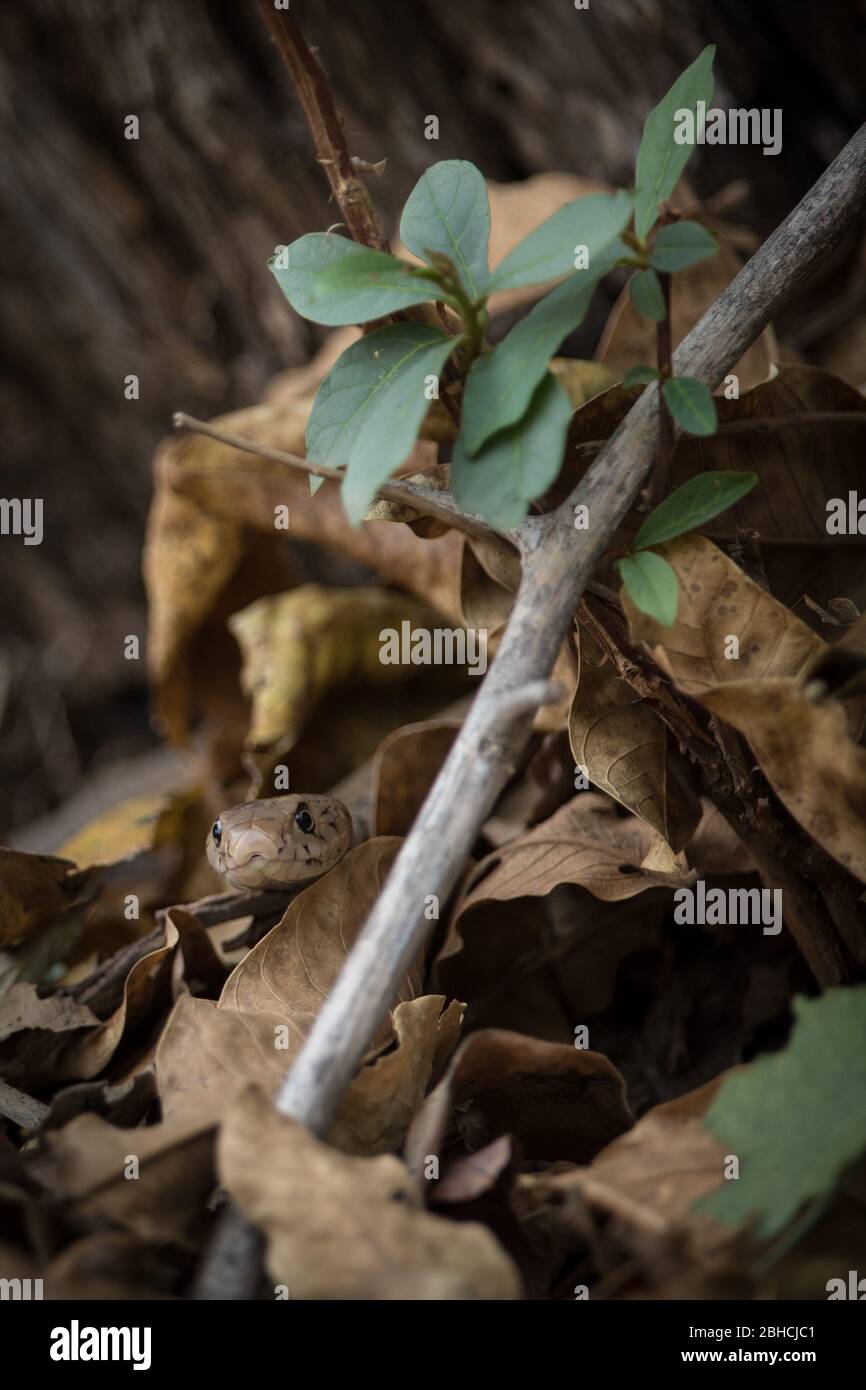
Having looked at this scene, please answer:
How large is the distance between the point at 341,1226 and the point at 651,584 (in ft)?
2.33

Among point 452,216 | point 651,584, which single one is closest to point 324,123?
point 452,216

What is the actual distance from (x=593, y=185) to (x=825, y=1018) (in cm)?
205

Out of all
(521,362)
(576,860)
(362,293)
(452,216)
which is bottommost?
(576,860)

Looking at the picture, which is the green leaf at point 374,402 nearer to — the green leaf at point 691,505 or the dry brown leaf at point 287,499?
the green leaf at point 691,505

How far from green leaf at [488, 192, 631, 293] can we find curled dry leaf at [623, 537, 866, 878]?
14.6 inches

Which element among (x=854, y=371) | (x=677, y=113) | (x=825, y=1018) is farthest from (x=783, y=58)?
(x=825, y=1018)

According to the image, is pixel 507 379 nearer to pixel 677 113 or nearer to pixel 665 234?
pixel 665 234

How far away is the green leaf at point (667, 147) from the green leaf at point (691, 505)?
11.0 inches

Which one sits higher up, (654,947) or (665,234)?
(665,234)

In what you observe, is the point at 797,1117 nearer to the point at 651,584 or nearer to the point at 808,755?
the point at 808,755

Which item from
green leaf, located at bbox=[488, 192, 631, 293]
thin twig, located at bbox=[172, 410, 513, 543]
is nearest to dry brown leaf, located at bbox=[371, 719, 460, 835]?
thin twig, located at bbox=[172, 410, 513, 543]

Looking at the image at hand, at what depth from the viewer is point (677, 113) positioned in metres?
1.18

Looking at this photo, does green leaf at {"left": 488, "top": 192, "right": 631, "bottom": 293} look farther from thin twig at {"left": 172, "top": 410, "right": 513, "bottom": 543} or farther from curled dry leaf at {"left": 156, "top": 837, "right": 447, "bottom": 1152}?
curled dry leaf at {"left": 156, "top": 837, "right": 447, "bottom": 1152}

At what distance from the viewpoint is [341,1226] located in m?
0.91
